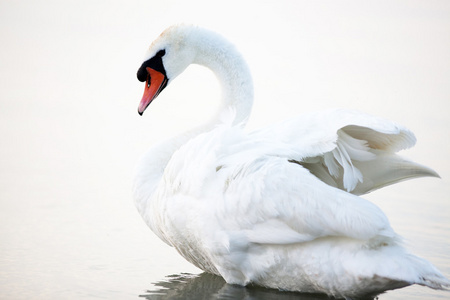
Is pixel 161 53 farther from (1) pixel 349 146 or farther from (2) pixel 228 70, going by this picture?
(1) pixel 349 146

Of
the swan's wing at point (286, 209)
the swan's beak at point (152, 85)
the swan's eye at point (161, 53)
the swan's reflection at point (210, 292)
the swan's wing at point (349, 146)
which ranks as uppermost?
the swan's eye at point (161, 53)

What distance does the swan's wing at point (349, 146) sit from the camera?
15.7 ft

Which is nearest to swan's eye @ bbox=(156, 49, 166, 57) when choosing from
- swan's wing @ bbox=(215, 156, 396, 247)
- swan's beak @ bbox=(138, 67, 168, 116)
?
swan's beak @ bbox=(138, 67, 168, 116)

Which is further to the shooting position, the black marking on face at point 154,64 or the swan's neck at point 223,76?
the black marking on face at point 154,64

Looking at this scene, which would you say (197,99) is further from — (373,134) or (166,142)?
(373,134)

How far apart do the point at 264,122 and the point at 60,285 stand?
6.58 metres

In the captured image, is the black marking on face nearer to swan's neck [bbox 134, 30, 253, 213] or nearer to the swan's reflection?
swan's neck [bbox 134, 30, 253, 213]

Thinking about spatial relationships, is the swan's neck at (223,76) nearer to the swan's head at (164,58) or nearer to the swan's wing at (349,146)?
the swan's head at (164,58)

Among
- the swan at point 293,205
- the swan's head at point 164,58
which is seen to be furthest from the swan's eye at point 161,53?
the swan at point 293,205

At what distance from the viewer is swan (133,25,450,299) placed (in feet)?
14.4

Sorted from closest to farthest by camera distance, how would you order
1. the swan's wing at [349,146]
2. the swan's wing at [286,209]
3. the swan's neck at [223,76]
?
the swan's wing at [286,209] → the swan's wing at [349,146] → the swan's neck at [223,76]

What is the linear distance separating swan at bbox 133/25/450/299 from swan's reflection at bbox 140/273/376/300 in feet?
0.21

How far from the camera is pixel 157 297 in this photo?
4770 millimetres

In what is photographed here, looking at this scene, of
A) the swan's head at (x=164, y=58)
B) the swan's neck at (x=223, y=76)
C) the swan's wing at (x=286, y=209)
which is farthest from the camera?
the swan's head at (x=164, y=58)
